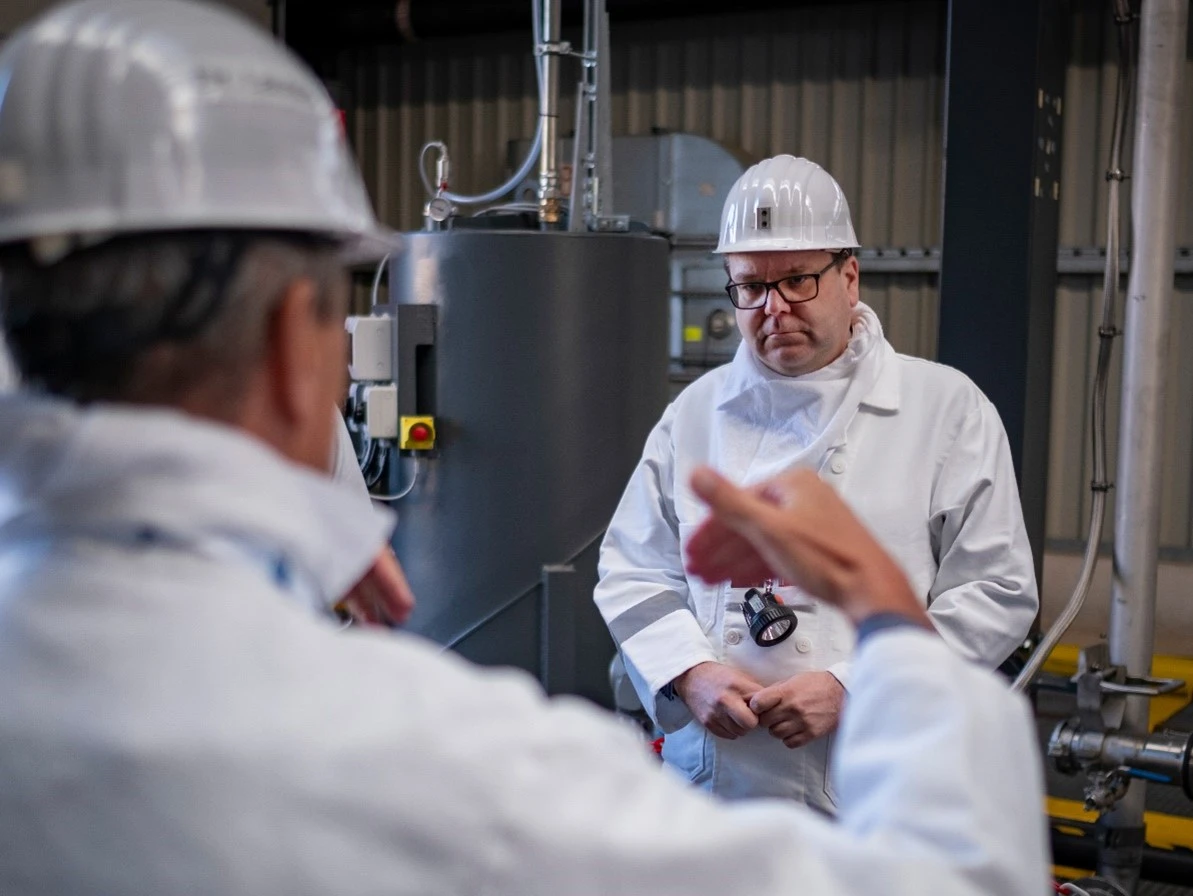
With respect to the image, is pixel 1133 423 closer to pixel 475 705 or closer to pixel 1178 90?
pixel 1178 90

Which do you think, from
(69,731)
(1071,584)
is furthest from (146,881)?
(1071,584)

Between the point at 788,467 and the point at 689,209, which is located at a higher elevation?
the point at 689,209

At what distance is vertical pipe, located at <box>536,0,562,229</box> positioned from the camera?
343 cm

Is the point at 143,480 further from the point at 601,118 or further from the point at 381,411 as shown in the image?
the point at 601,118

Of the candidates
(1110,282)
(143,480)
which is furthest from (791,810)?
(1110,282)

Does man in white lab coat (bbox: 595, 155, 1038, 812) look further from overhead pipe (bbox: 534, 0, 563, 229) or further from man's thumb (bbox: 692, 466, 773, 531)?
overhead pipe (bbox: 534, 0, 563, 229)

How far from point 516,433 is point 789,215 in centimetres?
133

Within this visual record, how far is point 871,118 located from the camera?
234 inches

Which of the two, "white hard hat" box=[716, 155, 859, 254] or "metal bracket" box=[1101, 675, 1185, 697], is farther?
"metal bracket" box=[1101, 675, 1185, 697]

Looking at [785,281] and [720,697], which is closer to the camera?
[720,697]

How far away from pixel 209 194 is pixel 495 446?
2.58 m

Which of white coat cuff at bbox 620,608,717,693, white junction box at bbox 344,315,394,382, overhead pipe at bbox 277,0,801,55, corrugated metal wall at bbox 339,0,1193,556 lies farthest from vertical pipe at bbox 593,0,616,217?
corrugated metal wall at bbox 339,0,1193,556

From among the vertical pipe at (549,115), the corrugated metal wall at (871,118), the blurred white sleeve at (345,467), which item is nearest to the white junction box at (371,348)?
the vertical pipe at (549,115)

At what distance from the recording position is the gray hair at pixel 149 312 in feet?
2.32
